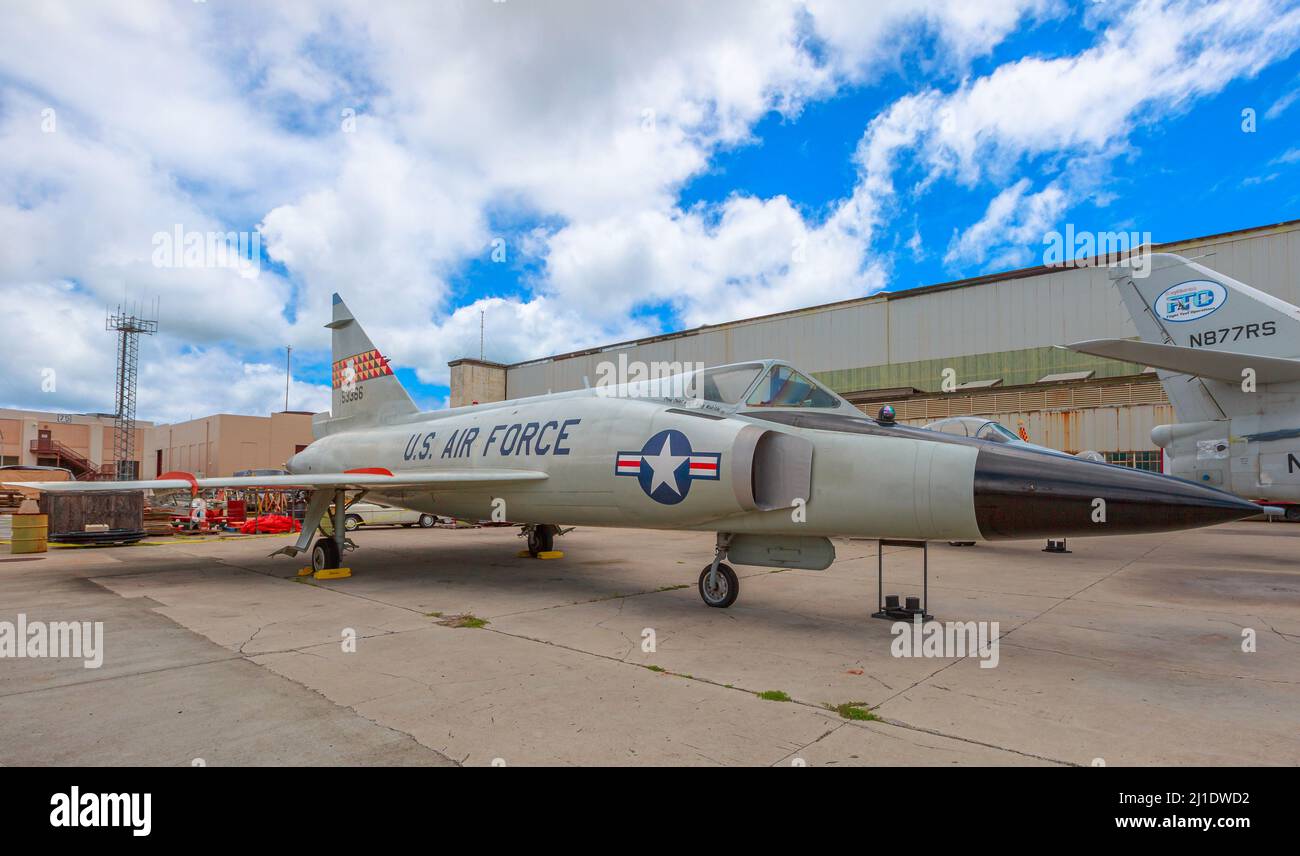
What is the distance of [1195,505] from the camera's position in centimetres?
462

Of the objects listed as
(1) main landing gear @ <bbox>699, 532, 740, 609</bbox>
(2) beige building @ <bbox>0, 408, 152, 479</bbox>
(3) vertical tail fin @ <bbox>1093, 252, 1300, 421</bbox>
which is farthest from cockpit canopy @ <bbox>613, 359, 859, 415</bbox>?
(2) beige building @ <bbox>0, 408, 152, 479</bbox>

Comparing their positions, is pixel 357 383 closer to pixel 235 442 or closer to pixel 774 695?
pixel 774 695

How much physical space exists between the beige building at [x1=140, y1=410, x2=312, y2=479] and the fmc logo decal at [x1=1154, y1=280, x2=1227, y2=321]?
4321cm

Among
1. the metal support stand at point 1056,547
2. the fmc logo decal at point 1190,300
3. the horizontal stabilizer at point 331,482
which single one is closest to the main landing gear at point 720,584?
the horizontal stabilizer at point 331,482

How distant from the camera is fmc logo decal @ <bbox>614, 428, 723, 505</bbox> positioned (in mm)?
6430

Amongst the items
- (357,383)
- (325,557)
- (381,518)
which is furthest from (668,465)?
(381,518)

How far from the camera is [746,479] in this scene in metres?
6.10

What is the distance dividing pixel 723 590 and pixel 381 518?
67.7 ft

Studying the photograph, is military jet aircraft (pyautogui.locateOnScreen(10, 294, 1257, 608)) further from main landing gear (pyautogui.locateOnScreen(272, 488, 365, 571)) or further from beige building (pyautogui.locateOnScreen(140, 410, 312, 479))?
beige building (pyautogui.locateOnScreen(140, 410, 312, 479))

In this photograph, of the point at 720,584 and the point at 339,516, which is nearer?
the point at 720,584

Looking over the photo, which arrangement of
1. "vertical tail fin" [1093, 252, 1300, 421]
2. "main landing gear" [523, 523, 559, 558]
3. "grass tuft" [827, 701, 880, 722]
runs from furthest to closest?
"main landing gear" [523, 523, 559, 558] < "vertical tail fin" [1093, 252, 1300, 421] < "grass tuft" [827, 701, 880, 722]
